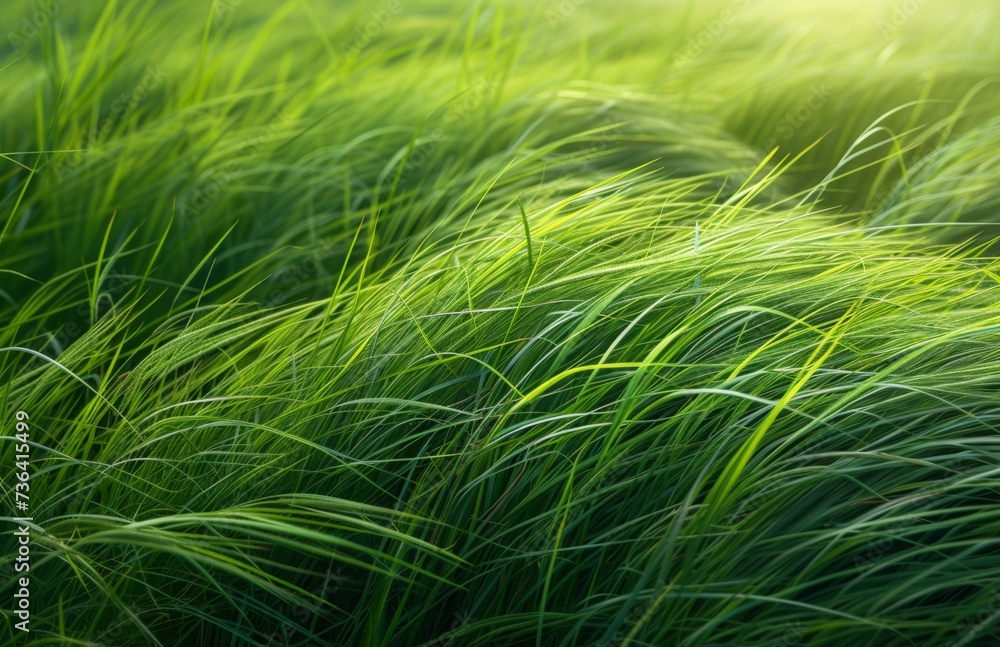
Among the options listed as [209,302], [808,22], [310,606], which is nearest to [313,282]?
[209,302]

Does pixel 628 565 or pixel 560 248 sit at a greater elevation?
pixel 560 248

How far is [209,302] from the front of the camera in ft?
5.70

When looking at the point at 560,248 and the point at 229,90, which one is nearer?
the point at 560,248

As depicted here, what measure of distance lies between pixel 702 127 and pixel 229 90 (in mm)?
1327

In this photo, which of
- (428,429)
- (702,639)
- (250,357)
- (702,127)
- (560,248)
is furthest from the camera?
(702,127)

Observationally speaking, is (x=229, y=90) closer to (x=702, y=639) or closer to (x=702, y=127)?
(x=702, y=127)

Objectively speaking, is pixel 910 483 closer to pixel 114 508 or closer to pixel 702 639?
pixel 702 639

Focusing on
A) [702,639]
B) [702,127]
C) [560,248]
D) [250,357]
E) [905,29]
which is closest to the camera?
[702,639]

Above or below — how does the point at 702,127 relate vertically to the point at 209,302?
above

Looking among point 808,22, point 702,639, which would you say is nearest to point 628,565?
point 702,639

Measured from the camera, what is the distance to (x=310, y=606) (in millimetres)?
978

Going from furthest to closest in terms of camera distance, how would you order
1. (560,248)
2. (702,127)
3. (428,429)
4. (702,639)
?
1. (702,127)
2. (560,248)
3. (428,429)
4. (702,639)

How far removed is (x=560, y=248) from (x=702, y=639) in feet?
2.25

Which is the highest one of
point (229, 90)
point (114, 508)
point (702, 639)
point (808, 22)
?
point (808, 22)
